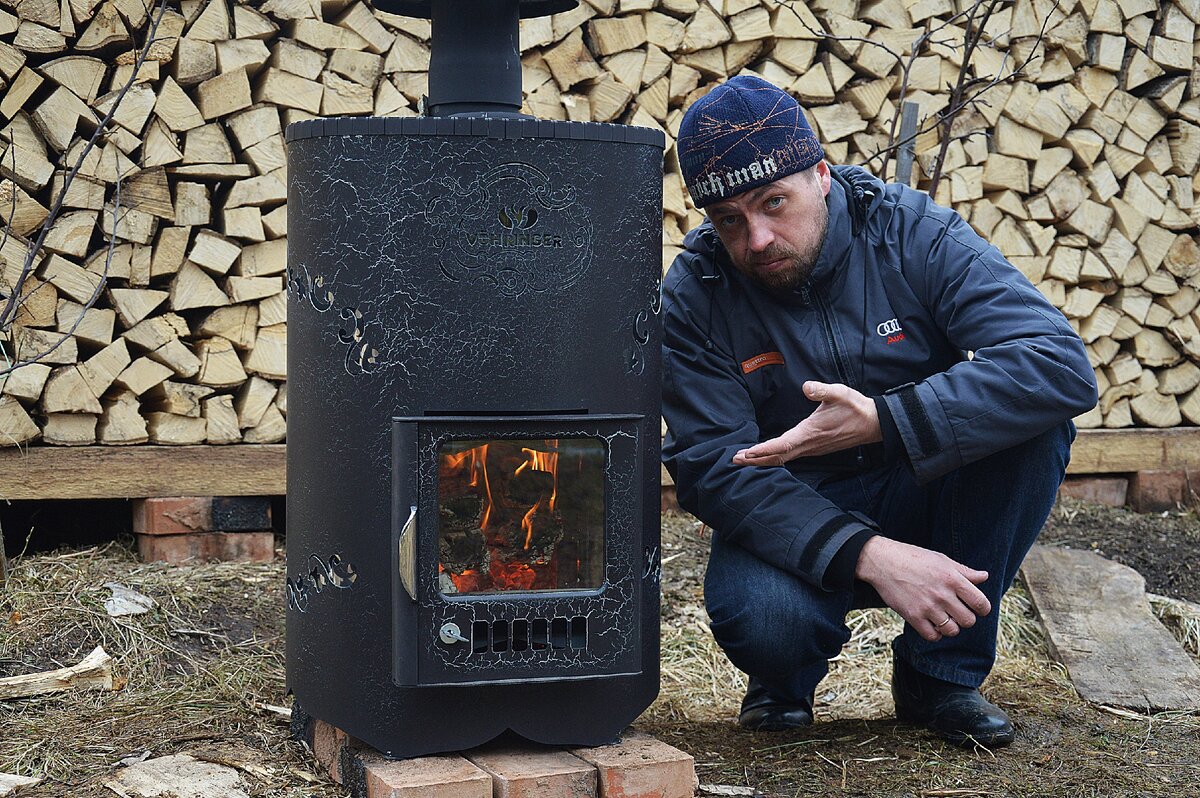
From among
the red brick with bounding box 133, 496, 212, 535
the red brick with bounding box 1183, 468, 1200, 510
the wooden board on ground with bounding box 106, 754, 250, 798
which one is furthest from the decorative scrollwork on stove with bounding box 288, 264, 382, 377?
the red brick with bounding box 1183, 468, 1200, 510

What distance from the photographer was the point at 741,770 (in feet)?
8.72

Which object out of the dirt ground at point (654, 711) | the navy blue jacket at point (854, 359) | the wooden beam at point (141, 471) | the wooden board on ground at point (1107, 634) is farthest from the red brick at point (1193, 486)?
the wooden beam at point (141, 471)

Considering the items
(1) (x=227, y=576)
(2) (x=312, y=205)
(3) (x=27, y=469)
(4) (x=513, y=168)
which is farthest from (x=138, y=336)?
(4) (x=513, y=168)

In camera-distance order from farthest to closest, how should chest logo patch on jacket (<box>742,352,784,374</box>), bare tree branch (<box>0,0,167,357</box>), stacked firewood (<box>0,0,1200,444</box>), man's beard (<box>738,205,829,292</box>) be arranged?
stacked firewood (<box>0,0,1200,444</box>), bare tree branch (<box>0,0,167,357</box>), chest logo patch on jacket (<box>742,352,784,374</box>), man's beard (<box>738,205,829,292</box>)

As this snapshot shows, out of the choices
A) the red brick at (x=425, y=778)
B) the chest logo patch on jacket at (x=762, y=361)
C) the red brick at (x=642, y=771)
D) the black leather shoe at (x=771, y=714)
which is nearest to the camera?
the red brick at (x=425, y=778)

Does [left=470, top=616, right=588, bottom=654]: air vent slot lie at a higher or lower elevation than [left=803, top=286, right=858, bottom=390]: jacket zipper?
lower

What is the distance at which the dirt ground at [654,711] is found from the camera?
259 centimetres

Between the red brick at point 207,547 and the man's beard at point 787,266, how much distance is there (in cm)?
207

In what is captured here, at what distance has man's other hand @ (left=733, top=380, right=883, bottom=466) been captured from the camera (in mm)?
2496

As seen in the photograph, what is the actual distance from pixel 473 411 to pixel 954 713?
1259mm

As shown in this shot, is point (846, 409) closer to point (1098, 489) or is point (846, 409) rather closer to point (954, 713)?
point (954, 713)

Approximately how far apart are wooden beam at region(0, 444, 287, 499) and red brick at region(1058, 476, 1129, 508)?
2.90m

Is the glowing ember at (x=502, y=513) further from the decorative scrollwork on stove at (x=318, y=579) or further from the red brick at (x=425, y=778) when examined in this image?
the red brick at (x=425, y=778)

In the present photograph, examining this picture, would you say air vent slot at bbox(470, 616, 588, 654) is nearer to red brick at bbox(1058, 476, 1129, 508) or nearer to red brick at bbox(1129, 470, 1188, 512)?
red brick at bbox(1058, 476, 1129, 508)
